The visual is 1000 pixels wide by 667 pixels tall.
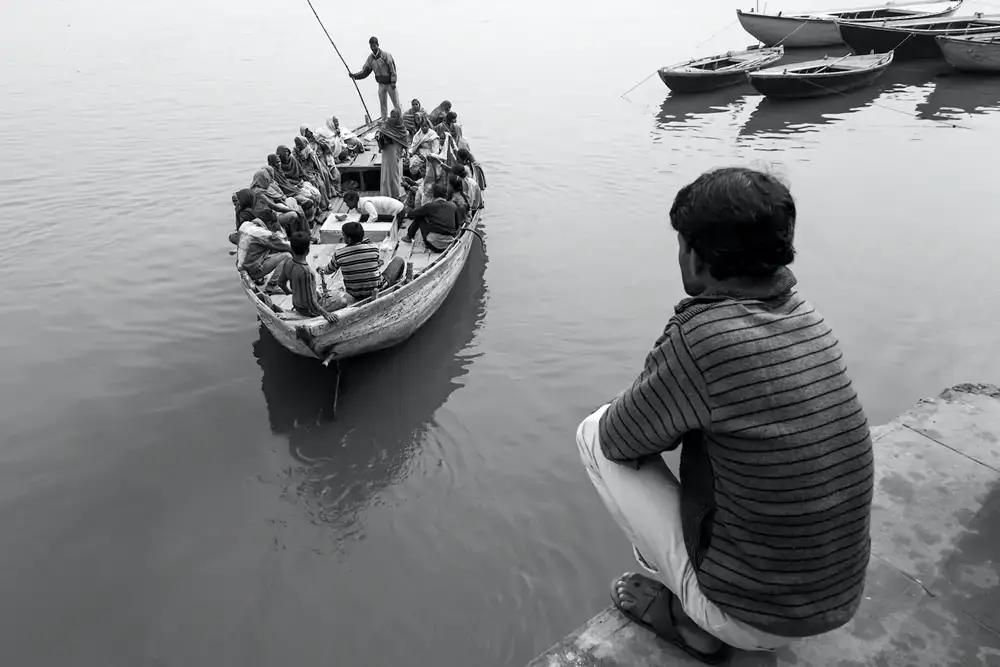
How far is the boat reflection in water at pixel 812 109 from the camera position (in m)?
16.8

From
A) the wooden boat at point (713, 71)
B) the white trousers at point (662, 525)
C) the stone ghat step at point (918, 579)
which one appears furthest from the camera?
the wooden boat at point (713, 71)

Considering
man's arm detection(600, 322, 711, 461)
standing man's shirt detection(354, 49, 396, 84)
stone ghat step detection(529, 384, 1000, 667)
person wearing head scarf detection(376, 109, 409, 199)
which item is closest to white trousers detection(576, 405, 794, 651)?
man's arm detection(600, 322, 711, 461)

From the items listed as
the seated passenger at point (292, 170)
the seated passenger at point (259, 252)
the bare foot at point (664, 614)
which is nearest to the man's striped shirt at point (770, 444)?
the bare foot at point (664, 614)

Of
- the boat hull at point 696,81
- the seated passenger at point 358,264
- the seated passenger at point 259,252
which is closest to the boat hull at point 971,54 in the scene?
the boat hull at point 696,81

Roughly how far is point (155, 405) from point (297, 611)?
11.0 feet

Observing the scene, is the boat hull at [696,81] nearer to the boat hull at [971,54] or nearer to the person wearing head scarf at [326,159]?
the boat hull at [971,54]

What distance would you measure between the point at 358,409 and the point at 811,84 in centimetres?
1712

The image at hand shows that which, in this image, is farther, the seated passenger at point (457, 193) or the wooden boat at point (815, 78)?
the wooden boat at point (815, 78)

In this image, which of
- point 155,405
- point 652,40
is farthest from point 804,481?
point 652,40

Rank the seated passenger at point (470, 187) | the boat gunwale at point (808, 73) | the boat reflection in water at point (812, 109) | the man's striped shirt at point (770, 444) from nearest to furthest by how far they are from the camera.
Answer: the man's striped shirt at point (770, 444) < the seated passenger at point (470, 187) < the boat reflection in water at point (812, 109) < the boat gunwale at point (808, 73)

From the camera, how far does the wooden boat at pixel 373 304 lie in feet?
21.0

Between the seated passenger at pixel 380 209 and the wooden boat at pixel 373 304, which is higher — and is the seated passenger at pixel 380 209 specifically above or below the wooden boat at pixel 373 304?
above

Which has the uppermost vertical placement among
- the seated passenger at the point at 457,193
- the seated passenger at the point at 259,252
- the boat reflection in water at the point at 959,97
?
the seated passenger at the point at 259,252

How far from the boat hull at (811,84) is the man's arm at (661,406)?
18.4m
